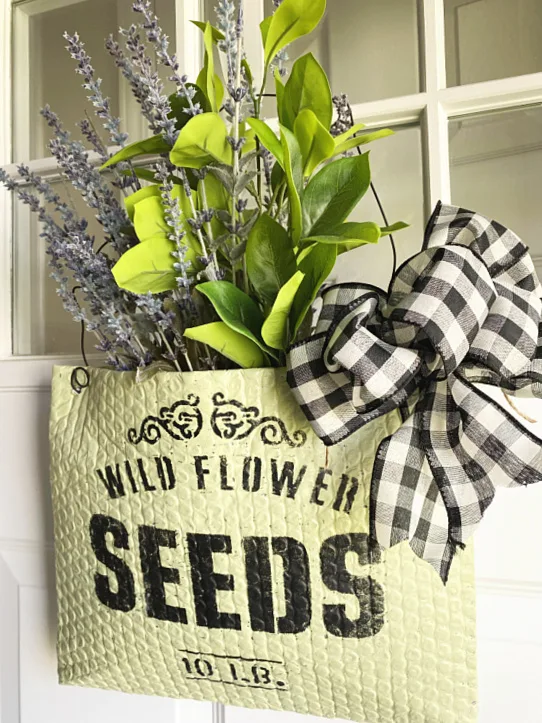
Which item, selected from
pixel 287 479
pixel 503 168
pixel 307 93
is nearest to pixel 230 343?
pixel 287 479

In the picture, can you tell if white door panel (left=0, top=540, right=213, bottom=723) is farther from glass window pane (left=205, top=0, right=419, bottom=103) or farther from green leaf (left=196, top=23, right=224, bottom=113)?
glass window pane (left=205, top=0, right=419, bottom=103)

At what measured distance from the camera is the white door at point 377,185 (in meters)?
0.62

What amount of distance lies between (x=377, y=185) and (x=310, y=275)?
27 centimetres

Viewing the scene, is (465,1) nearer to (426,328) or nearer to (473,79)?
(473,79)

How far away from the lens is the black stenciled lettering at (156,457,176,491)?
0.55 m

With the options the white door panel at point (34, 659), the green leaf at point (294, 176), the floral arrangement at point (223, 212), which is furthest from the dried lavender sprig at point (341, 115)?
the white door panel at point (34, 659)

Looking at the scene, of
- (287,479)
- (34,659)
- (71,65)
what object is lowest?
(34,659)

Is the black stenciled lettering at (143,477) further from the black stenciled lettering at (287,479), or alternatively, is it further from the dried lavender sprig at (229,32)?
the dried lavender sprig at (229,32)

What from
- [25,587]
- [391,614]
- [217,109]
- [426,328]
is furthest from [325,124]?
[25,587]

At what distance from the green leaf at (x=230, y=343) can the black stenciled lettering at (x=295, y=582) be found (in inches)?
6.6

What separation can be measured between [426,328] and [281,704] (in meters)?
0.40

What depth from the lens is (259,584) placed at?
1.76 feet

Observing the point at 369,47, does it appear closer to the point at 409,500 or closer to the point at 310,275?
the point at 310,275

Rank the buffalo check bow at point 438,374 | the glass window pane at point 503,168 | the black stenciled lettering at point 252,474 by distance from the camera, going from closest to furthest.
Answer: the buffalo check bow at point 438,374, the black stenciled lettering at point 252,474, the glass window pane at point 503,168
